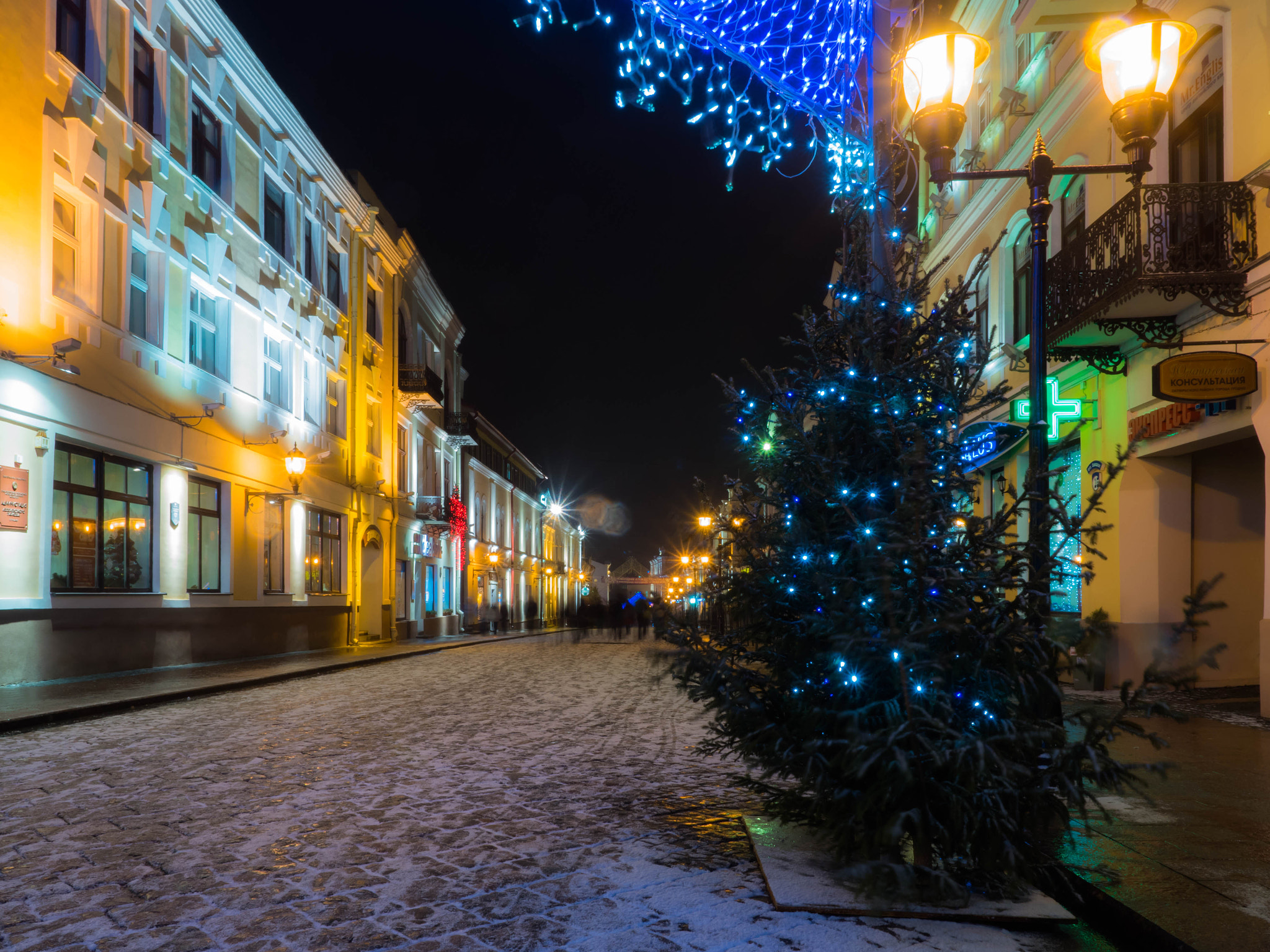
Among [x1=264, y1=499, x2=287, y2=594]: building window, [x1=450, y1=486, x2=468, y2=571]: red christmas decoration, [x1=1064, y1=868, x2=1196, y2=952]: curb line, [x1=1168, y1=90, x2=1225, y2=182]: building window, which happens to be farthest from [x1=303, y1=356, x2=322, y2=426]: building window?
[x1=1064, y1=868, x2=1196, y2=952]: curb line

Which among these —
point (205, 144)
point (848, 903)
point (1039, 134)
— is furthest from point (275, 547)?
point (848, 903)

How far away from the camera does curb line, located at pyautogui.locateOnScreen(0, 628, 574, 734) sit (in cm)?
966

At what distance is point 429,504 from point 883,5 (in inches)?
1180

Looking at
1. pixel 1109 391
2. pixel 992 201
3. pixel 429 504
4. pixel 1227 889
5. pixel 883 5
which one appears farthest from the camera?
pixel 429 504

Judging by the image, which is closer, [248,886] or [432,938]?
[432,938]

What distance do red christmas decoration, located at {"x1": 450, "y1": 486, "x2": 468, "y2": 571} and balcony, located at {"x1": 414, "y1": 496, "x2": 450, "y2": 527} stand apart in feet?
2.06

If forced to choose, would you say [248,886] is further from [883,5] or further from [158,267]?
[158,267]

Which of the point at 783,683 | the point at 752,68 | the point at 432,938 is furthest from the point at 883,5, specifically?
the point at 432,938

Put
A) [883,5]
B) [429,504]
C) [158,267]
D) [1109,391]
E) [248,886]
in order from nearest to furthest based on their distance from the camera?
[248,886], [883,5], [1109,391], [158,267], [429,504]

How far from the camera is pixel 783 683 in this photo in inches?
177

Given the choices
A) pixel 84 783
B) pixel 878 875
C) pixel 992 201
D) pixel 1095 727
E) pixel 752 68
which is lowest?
pixel 84 783

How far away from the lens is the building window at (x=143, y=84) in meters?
16.2

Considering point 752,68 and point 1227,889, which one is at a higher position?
point 752,68

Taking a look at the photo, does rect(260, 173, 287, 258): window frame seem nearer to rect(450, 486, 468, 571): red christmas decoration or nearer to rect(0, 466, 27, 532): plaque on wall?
rect(0, 466, 27, 532): plaque on wall
